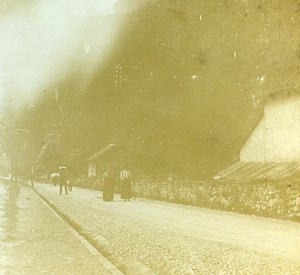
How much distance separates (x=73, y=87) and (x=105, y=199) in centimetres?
9083

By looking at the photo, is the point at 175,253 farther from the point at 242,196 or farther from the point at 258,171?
the point at 258,171

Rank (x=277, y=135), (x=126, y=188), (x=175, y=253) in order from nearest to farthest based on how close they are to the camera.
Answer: (x=175, y=253) → (x=277, y=135) → (x=126, y=188)

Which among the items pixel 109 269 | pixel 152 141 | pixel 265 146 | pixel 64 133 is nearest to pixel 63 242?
pixel 109 269

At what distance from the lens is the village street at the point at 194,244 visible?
7.69 m

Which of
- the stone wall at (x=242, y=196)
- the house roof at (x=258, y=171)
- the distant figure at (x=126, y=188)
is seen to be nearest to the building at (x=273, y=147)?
the house roof at (x=258, y=171)

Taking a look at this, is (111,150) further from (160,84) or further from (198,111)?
(198,111)

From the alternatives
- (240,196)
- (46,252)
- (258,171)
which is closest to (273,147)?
(258,171)

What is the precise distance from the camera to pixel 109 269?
7.48 metres

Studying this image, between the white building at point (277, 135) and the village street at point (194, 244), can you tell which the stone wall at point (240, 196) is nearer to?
the village street at point (194, 244)

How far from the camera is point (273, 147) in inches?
965

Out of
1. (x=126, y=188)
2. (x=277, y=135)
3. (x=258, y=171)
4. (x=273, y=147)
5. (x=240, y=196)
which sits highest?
(x=277, y=135)

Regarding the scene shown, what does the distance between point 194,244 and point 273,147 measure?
1557 centimetres

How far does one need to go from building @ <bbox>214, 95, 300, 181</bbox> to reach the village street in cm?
633

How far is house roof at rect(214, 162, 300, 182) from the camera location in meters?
20.5
